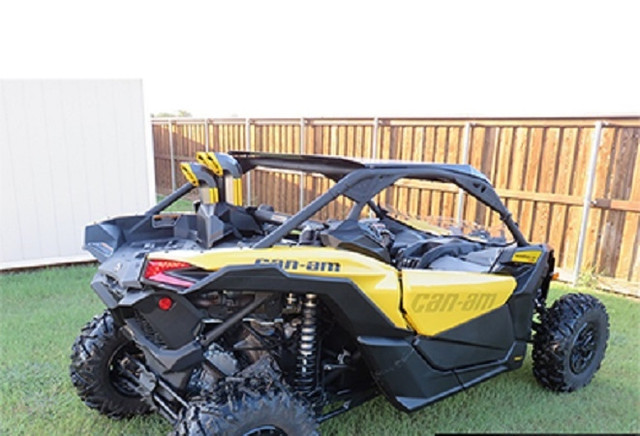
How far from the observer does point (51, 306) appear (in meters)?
5.11

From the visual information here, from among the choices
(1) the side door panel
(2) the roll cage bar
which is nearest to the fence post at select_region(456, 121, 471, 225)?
(2) the roll cage bar

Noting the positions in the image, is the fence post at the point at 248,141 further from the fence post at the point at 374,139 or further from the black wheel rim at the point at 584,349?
→ the black wheel rim at the point at 584,349

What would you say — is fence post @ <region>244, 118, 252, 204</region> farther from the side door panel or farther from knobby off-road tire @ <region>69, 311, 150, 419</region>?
the side door panel

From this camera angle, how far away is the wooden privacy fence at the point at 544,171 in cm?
593

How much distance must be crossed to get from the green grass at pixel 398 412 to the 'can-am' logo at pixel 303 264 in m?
1.29

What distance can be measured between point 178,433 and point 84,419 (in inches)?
54.3

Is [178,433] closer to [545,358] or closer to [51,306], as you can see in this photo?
[545,358]

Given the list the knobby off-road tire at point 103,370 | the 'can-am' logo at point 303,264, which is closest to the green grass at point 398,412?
the knobby off-road tire at point 103,370

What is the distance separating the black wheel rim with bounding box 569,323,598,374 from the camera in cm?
361

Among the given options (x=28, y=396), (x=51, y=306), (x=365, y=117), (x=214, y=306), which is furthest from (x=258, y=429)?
(x=365, y=117)

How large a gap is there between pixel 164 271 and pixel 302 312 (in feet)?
2.46

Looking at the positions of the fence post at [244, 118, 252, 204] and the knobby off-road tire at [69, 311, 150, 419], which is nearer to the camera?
the knobby off-road tire at [69, 311, 150, 419]

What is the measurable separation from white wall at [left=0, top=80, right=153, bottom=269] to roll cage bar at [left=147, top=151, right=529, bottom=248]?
401cm

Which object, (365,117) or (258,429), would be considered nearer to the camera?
(258,429)
